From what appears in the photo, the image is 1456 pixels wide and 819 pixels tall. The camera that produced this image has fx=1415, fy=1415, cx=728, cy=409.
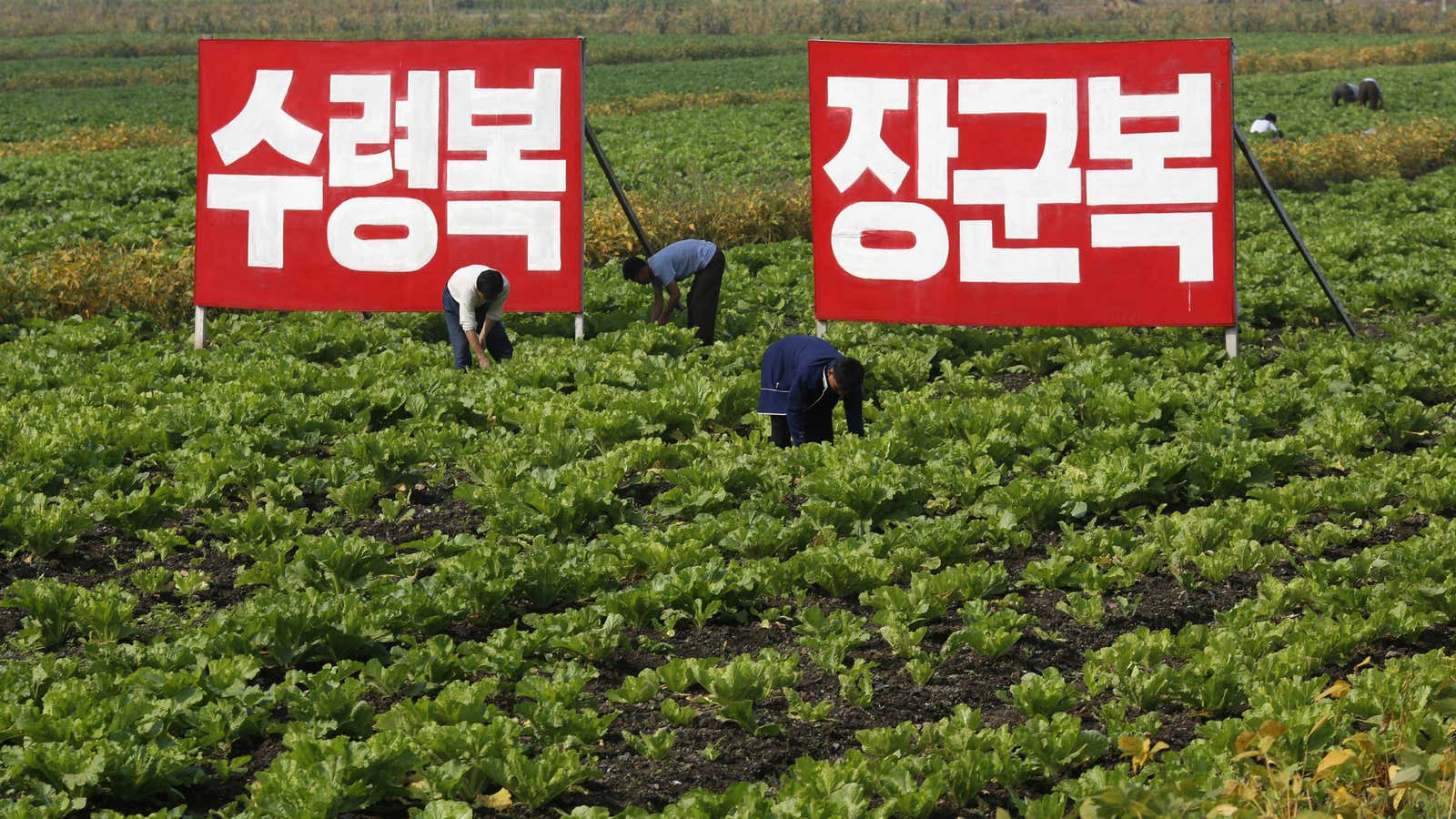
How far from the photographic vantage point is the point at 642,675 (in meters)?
6.09

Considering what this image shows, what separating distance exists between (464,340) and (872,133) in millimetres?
4019

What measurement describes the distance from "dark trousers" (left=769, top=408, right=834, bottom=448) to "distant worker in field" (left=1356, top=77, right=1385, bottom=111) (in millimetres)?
30900

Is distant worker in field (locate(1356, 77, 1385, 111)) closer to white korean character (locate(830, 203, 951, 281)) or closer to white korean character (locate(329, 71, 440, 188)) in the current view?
white korean character (locate(830, 203, 951, 281))

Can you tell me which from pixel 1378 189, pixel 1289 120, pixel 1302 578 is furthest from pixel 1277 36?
pixel 1302 578

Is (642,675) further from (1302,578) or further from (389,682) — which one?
(1302,578)

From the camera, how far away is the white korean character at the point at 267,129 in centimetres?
1298

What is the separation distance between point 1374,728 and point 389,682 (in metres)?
3.92

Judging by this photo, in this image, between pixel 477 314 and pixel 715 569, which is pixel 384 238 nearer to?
pixel 477 314

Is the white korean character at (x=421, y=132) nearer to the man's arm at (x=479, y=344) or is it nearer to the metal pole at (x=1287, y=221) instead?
the man's arm at (x=479, y=344)

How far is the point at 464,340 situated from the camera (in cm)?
1194

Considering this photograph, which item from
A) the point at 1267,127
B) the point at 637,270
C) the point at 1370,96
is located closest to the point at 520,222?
the point at 637,270

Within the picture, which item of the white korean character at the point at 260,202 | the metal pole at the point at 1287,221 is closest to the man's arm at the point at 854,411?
the metal pole at the point at 1287,221

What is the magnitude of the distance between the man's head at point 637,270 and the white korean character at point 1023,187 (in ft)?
9.20

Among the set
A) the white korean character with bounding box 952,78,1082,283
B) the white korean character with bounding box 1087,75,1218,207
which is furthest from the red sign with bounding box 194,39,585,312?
the white korean character with bounding box 1087,75,1218,207
